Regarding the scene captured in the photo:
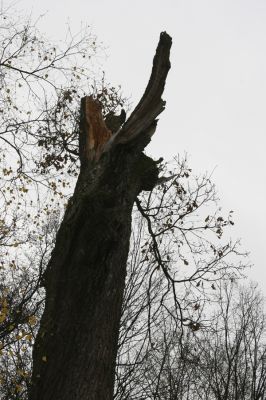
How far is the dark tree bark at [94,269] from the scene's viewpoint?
275 centimetres

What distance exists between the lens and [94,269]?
3.14 m

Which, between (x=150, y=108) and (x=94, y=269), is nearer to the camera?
(x=94, y=269)

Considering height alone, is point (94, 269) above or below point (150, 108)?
below

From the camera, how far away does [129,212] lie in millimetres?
3699

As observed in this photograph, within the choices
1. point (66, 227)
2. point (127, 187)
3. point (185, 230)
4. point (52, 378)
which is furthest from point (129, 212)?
point (185, 230)

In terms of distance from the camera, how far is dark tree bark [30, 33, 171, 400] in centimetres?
275

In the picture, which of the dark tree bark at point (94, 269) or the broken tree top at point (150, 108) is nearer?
the dark tree bark at point (94, 269)

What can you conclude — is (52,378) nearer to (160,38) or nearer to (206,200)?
(160,38)

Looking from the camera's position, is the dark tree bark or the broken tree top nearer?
the dark tree bark

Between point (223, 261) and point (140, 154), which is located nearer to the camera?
point (140, 154)

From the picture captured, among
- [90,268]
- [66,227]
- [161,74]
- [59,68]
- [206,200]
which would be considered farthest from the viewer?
[206,200]

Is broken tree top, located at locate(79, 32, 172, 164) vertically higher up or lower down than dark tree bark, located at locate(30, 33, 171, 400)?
higher up

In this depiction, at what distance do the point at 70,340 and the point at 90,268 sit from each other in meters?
0.58

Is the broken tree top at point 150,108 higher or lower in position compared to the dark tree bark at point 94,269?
higher
